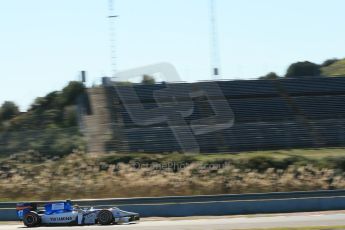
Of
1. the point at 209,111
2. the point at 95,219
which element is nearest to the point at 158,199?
the point at 95,219

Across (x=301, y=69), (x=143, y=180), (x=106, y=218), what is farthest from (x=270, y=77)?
(x=106, y=218)

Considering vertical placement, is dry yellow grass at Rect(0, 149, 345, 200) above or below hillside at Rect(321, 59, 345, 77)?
below

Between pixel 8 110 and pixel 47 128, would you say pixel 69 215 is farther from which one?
pixel 8 110

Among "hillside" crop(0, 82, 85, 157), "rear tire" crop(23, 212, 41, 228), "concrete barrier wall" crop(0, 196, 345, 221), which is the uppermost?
"hillside" crop(0, 82, 85, 157)

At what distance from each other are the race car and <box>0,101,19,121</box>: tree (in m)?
29.6

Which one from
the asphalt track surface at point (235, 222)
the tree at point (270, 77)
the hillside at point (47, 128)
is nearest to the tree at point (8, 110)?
the hillside at point (47, 128)

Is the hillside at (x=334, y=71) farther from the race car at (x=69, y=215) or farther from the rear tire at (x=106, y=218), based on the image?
the rear tire at (x=106, y=218)

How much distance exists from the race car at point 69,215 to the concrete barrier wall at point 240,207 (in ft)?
7.05

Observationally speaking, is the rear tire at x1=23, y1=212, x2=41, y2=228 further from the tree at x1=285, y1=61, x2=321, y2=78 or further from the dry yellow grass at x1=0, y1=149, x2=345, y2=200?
the tree at x1=285, y1=61, x2=321, y2=78

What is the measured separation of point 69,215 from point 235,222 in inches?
210

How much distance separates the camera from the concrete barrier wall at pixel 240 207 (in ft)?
72.7

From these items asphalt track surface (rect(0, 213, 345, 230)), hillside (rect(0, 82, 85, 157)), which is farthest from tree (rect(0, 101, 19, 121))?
asphalt track surface (rect(0, 213, 345, 230))

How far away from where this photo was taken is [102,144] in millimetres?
33969

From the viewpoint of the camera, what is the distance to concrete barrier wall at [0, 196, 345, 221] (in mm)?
22156
